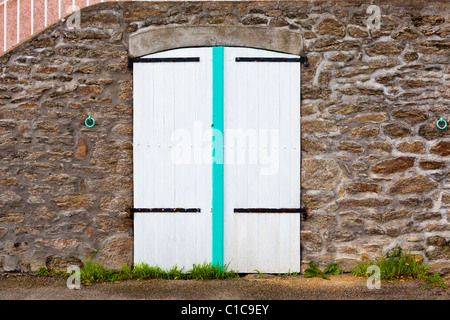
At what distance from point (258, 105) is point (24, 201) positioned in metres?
2.75

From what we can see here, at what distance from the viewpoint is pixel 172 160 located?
4723 millimetres

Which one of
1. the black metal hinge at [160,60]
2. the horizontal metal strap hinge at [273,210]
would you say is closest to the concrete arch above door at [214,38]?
the black metal hinge at [160,60]

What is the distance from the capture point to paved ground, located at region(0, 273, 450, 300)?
4.08 m

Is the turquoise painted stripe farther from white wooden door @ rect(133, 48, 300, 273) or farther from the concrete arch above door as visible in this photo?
the concrete arch above door

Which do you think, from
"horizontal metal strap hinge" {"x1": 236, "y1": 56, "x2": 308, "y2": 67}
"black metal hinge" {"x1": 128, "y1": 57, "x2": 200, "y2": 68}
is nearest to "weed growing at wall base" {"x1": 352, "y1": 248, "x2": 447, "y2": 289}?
"horizontal metal strap hinge" {"x1": 236, "y1": 56, "x2": 308, "y2": 67}

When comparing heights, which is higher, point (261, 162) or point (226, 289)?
point (261, 162)

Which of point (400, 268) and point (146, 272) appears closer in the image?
point (400, 268)

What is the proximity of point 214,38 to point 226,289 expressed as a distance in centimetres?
262

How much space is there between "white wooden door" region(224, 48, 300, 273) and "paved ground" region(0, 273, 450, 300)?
293 mm

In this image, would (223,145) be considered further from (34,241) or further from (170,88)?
(34,241)

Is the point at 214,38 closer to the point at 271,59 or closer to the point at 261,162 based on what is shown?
the point at 271,59

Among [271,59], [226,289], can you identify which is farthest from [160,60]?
[226,289]

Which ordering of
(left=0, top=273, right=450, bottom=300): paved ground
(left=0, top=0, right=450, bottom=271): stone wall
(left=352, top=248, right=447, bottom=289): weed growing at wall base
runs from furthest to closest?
1. (left=0, top=0, right=450, bottom=271): stone wall
2. (left=352, top=248, right=447, bottom=289): weed growing at wall base
3. (left=0, top=273, right=450, bottom=300): paved ground

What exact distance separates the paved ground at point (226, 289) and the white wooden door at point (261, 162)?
293 millimetres
